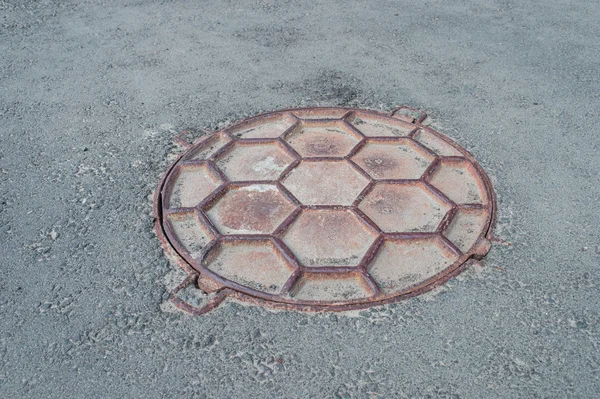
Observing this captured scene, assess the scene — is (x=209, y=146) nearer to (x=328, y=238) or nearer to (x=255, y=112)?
(x=255, y=112)

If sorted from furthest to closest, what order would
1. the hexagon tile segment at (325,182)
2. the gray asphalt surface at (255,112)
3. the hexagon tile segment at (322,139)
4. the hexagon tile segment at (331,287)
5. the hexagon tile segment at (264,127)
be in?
the hexagon tile segment at (264,127) < the hexagon tile segment at (322,139) < the hexagon tile segment at (325,182) < the hexagon tile segment at (331,287) < the gray asphalt surface at (255,112)

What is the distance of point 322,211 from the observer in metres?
2.29

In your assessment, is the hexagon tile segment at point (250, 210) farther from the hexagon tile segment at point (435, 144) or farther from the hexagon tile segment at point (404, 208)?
the hexagon tile segment at point (435, 144)

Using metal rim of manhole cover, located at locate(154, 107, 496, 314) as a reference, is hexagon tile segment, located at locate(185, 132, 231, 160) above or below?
below

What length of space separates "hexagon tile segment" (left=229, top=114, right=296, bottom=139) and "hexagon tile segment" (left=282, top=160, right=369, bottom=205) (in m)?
0.34

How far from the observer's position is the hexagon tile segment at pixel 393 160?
251cm

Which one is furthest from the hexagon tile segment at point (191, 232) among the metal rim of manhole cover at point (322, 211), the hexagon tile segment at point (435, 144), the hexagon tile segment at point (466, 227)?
the hexagon tile segment at point (435, 144)

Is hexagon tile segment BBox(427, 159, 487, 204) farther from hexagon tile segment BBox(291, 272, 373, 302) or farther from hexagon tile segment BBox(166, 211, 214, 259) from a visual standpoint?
hexagon tile segment BBox(166, 211, 214, 259)

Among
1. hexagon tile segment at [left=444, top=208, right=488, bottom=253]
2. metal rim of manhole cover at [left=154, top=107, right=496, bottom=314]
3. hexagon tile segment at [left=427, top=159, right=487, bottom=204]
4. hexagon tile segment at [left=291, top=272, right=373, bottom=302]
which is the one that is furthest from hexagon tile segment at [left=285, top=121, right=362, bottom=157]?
hexagon tile segment at [left=291, top=272, right=373, bottom=302]

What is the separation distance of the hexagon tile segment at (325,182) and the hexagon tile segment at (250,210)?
0.09 metres

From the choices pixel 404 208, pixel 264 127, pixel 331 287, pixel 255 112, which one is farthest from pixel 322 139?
pixel 331 287

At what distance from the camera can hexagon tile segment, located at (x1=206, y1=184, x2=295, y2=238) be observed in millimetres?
2234

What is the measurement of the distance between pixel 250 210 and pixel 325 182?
362 mm

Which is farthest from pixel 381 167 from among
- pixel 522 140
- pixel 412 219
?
pixel 522 140
